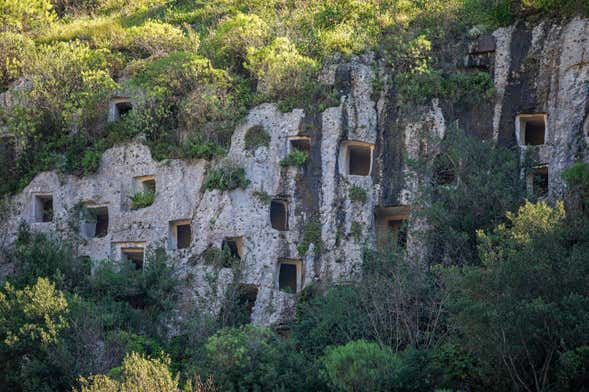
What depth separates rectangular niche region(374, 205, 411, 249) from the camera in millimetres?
27627

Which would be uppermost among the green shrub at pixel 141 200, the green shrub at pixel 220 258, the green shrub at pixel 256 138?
the green shrub at pixel 256 138

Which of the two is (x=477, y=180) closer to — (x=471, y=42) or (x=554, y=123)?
(x=554, y=123)

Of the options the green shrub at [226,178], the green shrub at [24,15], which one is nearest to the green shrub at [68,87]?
the green shrub at [24,15]

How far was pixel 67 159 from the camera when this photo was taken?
106 feet

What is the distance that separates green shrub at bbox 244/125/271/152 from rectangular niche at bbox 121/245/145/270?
4.72 metres

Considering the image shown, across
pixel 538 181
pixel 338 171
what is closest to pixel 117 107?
pixel 338 171

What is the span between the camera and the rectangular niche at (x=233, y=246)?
93.7 feet

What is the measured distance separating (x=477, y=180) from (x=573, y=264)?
6950 millimetres

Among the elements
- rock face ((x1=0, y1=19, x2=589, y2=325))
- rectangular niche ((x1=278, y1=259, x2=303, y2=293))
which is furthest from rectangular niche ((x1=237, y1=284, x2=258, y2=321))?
rectangular niche ((x1=278, y1=259, x2=303, y2=293))

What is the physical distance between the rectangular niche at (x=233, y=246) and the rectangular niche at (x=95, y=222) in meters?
4.86

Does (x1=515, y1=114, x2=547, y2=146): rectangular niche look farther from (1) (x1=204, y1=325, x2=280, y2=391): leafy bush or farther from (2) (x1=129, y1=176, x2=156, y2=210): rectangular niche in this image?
(2) (x1=129, y1=176, x2=156, y2=210): rectangular niche

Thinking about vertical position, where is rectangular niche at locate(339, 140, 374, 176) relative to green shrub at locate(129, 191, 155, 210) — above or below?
above

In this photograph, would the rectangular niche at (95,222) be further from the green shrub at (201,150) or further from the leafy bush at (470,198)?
the leafy bush at (470,198)

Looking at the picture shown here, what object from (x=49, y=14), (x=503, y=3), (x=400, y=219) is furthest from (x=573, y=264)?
(x=49, y=14)
